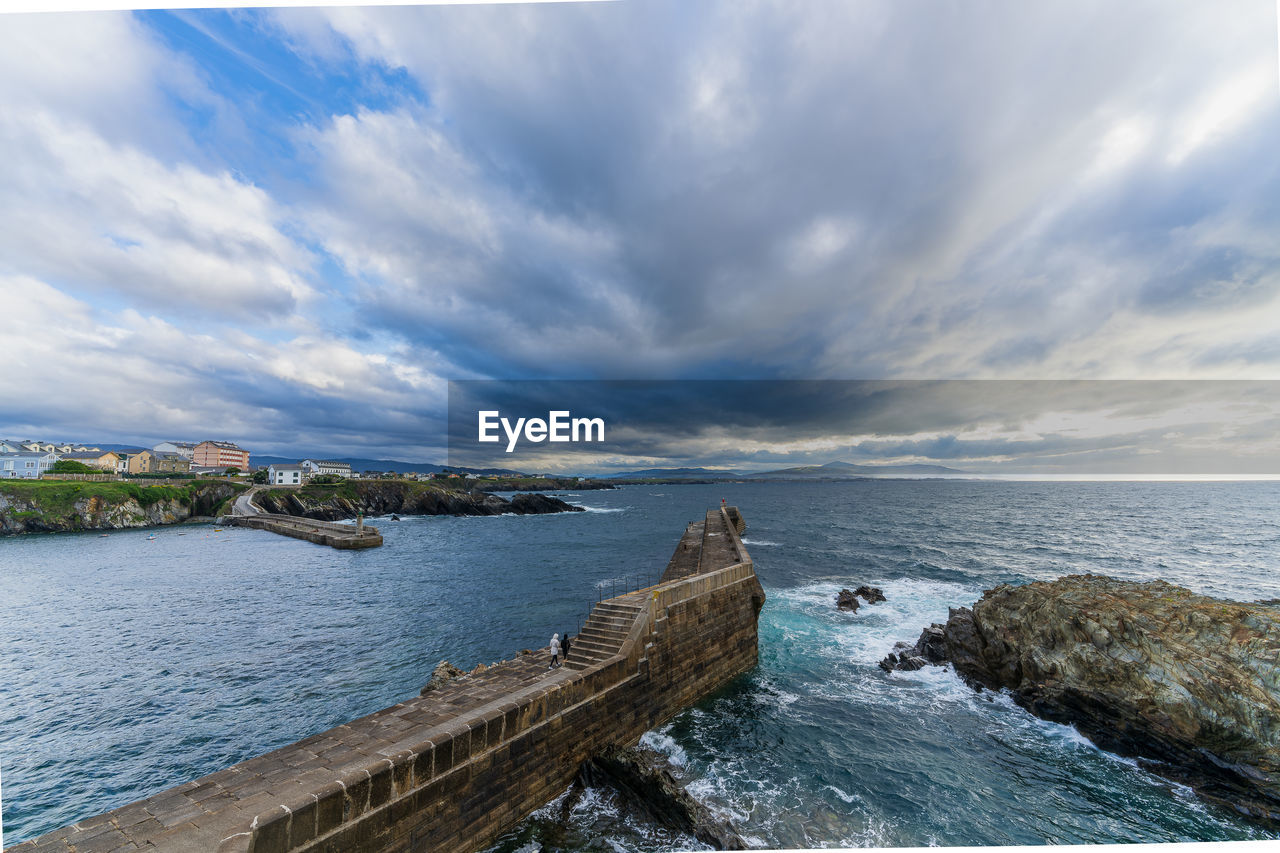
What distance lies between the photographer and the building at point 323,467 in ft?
380

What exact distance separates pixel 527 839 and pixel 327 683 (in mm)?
12629

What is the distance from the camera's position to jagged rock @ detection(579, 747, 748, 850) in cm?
962

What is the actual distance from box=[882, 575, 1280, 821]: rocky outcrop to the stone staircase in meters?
14.6

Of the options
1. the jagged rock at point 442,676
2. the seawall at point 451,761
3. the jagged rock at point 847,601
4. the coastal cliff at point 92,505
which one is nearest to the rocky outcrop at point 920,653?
the jagged rock at point 847,601

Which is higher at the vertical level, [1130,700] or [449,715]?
[449,715]

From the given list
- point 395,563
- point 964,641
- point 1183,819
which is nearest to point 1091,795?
point 1183,819

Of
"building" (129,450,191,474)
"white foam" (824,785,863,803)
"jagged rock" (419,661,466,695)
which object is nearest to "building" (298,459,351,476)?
"building" (129,450,191,474)

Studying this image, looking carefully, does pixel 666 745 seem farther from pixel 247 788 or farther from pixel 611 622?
pixel 247 788

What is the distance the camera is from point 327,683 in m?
17.3

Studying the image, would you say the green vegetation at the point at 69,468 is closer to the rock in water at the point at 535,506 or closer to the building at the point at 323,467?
the building at the point at 323,467

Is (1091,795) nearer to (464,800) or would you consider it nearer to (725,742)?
(725,742)

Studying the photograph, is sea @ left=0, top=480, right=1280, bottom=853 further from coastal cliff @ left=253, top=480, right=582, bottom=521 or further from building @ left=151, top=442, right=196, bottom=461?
building @ left=151, top=442, right=196, bottom=461

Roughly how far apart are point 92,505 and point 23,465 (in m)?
36.3

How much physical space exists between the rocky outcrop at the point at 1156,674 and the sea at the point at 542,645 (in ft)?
2.76
